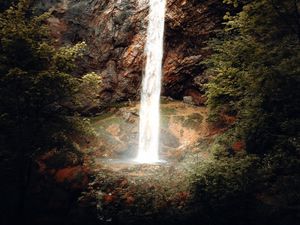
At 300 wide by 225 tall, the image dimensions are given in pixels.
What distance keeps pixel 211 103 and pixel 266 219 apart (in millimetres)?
8263

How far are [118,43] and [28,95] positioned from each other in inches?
539

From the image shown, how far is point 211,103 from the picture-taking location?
18266mm

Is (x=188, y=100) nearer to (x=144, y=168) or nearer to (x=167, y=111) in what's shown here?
(x=167, y=111)

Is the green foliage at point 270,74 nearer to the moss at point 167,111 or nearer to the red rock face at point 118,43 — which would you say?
the moss at point 167,111

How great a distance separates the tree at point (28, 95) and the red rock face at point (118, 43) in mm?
11953

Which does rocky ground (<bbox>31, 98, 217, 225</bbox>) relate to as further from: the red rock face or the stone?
the red rock face

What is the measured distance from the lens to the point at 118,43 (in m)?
23.8

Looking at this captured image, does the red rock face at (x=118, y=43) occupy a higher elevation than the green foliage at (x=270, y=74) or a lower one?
higher

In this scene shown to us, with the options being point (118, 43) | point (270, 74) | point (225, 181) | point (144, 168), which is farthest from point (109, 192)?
point (118, 43)

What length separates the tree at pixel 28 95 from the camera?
1064 cm

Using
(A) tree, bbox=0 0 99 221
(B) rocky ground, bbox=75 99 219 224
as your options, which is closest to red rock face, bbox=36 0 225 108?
(B) rocky ground, bbox=75 99 219 224

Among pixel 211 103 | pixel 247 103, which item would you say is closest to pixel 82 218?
pixel 247 103

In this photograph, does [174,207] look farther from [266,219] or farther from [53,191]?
[53,191]

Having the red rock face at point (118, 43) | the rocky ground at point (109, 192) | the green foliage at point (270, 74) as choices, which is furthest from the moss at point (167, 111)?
the green foliage at point (270, 74)
